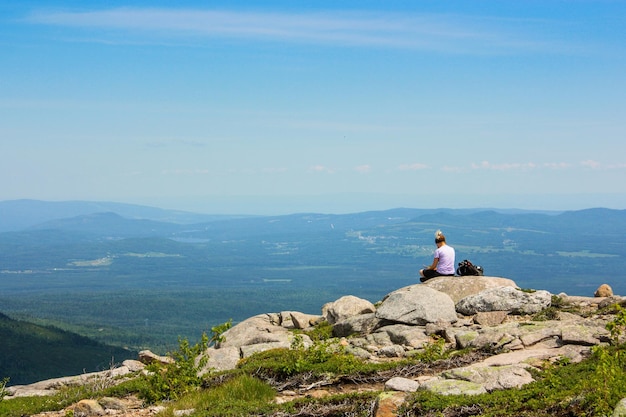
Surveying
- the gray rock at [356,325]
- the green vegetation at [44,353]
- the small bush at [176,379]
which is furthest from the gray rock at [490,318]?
the green vegetation at [44,353]

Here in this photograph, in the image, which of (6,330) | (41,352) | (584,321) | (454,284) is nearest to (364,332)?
(454,284)

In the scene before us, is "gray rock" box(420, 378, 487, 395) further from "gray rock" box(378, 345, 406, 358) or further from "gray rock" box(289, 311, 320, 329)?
"gray rock" box(289, 311, 320, 329)

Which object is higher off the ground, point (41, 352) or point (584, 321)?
point (584, 321)

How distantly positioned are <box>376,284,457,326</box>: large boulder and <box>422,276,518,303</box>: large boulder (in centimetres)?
217

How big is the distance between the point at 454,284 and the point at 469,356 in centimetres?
887

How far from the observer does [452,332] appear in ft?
65.4

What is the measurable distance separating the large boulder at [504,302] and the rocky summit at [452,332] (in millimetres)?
35

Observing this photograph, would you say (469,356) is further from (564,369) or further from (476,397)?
(476,397)

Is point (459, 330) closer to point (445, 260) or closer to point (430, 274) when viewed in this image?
point (445, 260)

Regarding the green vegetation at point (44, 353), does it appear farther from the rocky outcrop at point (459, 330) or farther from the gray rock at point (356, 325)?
the gray rock at point (356, 325)

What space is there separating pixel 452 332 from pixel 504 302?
4.09 m

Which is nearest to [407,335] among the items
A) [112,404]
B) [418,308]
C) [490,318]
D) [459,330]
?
[459,330]

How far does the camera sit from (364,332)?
889 inches

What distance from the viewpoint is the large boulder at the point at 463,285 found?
81.8ft
